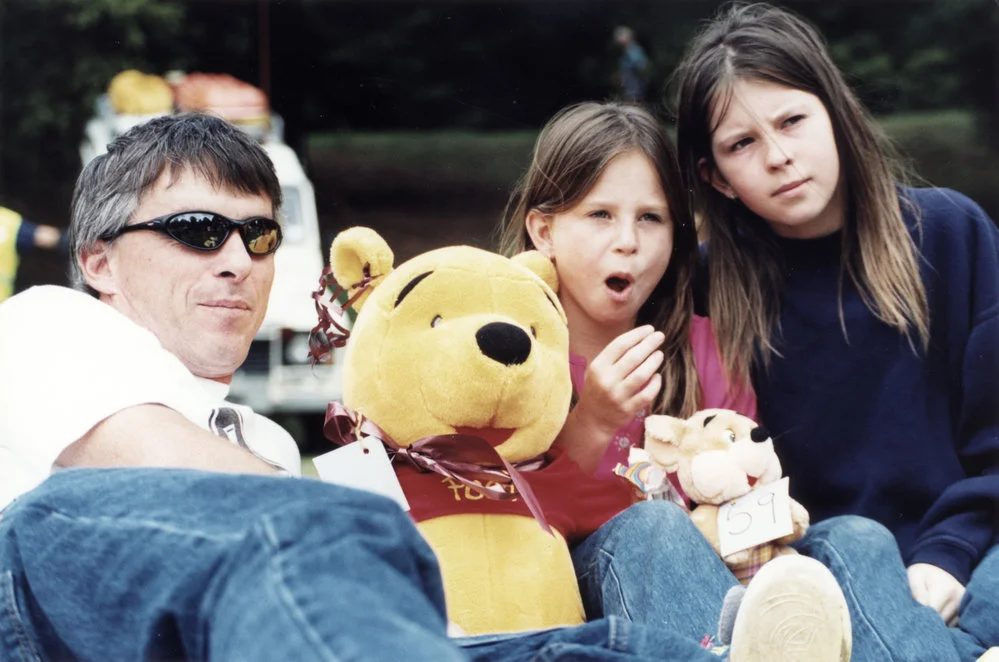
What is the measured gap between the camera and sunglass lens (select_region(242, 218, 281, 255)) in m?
2.11

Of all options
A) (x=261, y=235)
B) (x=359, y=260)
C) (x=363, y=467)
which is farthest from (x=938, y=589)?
(x=261, y=235)

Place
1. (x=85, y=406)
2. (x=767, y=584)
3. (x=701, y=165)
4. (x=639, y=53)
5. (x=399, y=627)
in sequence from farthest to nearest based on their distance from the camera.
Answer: (x=639, y=53) → (x=701, y=165) → (x=85, y=406) → (x=767, y=584) → (x=399, y=627)

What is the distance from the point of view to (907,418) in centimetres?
246

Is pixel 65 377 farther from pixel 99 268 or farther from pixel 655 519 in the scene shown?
Answer: pixel 655 519

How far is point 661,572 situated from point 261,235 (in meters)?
0.96

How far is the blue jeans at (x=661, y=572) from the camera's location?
6.27 ft

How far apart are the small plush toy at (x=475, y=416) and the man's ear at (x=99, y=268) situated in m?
0.45

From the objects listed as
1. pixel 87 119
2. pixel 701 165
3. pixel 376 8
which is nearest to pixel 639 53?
pixel 376 8

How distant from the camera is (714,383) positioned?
243 cm

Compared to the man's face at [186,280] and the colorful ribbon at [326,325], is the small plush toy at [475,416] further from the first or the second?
the man's face at [186,280]

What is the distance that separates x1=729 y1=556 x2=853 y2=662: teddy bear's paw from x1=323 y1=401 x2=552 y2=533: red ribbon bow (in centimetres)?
49

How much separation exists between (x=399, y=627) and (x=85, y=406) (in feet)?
2.66

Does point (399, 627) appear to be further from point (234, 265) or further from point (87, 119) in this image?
point (87, 119)

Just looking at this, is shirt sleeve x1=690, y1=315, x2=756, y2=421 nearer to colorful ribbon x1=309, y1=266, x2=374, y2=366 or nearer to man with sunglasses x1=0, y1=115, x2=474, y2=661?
colorful ribbon x1=309, y1=266, x2=374, y2=366
